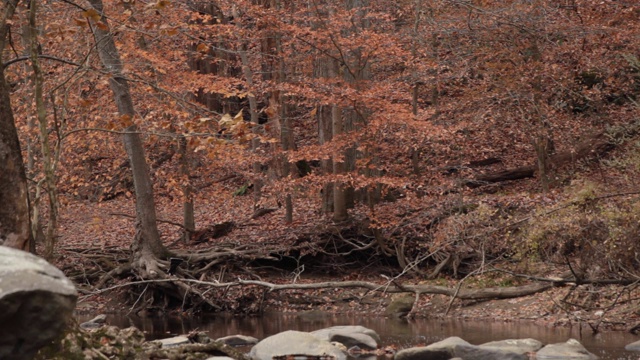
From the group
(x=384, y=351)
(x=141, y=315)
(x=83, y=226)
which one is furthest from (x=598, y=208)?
(x=83, y=226)

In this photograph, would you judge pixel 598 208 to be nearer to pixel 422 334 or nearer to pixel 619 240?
pixel 619 240

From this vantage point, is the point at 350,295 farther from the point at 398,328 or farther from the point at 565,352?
the point at 565,352

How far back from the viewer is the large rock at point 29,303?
6039mm

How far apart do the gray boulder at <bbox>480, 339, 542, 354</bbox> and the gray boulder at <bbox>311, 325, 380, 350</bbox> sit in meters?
1.88

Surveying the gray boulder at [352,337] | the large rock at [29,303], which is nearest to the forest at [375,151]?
the gray boulder at [352,337]

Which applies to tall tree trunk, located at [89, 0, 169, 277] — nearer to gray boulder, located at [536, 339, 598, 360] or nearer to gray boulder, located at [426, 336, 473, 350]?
gray boulder, located at [426, 336, 473, 350]

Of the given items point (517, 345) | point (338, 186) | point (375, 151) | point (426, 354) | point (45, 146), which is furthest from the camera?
point (338, 186)

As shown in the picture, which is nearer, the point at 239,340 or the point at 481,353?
the point at 481,353

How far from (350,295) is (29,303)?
41.1ft

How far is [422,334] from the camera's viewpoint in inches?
533

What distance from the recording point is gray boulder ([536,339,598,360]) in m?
10.4

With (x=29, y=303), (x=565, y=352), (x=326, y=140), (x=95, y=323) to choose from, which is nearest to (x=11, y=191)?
(x=29, y=303)

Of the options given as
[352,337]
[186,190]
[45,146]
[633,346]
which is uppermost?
[45,146]

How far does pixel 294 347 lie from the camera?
11305 millimetres
